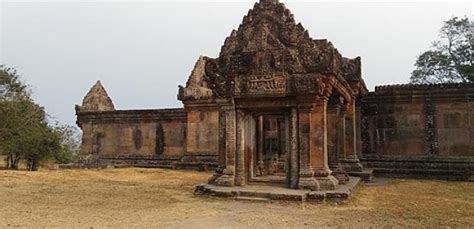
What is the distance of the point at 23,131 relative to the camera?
60.5 feet

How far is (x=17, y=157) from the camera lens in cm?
1952

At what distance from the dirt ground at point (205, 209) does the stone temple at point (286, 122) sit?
→ 122cm

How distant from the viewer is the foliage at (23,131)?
59.8 feet

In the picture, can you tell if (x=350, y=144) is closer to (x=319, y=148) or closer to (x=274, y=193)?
(x=319, y=148)

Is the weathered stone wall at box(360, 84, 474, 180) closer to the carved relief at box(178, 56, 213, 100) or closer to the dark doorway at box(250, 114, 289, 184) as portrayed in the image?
the dark doorway at box(250, 114, 289, 184)

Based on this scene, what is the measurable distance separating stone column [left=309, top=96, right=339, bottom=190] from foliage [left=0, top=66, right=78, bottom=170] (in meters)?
14.1

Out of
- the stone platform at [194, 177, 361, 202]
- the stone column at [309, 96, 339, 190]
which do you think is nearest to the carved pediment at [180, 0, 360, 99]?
the stone column at [309, 96, 339, 190]

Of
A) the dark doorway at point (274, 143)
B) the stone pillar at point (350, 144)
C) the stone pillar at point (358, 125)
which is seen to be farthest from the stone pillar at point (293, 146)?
the stone pillar at point (358, 125)

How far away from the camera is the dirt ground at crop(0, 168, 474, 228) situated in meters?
6.21

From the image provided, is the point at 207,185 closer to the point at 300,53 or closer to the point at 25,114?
the point at 300,53

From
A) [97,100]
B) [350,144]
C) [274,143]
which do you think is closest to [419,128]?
[350,144]

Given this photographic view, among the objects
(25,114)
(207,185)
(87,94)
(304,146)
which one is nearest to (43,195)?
(207,185)

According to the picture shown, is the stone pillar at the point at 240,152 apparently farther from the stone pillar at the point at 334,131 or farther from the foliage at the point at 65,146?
the foliage at the point at 65,146

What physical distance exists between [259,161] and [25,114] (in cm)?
1270
